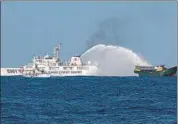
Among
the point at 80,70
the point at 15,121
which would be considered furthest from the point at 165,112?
the point at 80,70

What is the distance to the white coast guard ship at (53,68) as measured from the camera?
160500 mm

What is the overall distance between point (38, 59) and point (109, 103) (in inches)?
4436

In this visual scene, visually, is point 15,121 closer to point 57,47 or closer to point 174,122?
point 174,122

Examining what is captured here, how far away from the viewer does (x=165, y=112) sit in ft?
140

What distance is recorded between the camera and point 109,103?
52.3 meters

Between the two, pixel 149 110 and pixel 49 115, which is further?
pixel 149 110

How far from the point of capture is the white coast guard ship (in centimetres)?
16050

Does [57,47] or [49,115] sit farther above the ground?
[57,47]

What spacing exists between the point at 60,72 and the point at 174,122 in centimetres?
12807

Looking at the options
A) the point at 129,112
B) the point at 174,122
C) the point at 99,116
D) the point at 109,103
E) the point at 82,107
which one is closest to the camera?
the point at 174,122

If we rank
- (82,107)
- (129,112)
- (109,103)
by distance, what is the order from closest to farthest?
(129,112) → (82,107) → (109,103)

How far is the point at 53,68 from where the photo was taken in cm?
16112

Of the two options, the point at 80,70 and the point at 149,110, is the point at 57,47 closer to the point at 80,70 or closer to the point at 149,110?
the point at 80,70

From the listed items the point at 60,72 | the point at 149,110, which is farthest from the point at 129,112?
the point at 60,72
